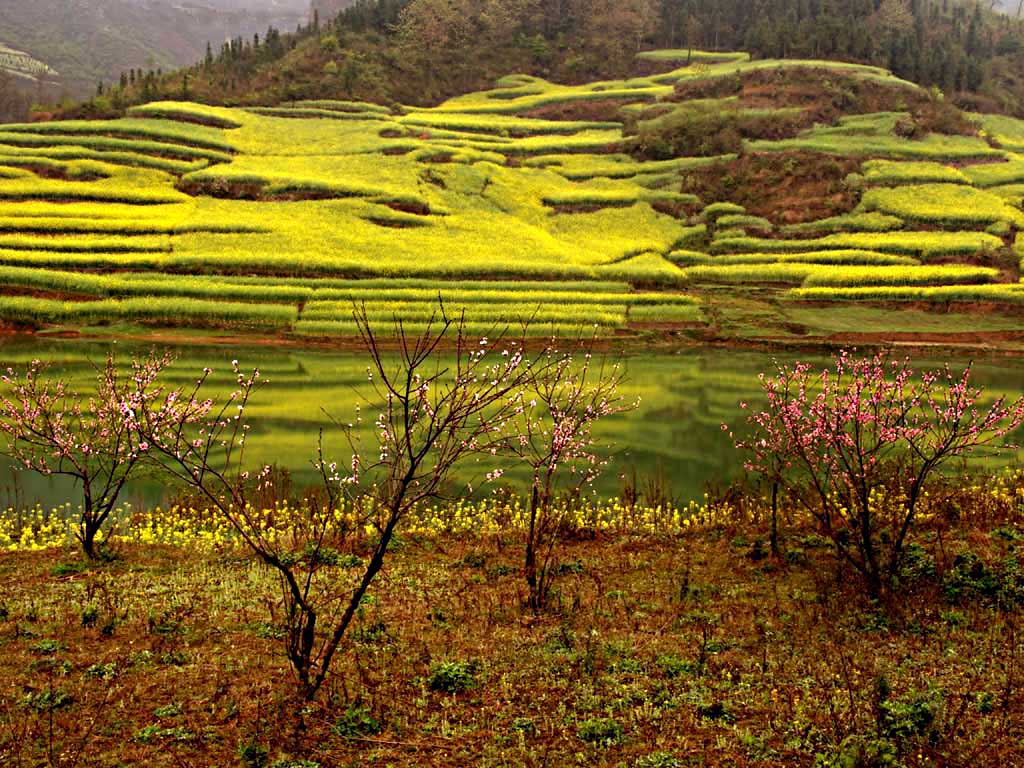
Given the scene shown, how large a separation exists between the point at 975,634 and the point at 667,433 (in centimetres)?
1417

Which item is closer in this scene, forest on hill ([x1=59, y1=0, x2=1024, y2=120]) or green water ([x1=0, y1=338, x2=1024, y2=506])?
green water ([x1=0, y1=338, x2=1024, y2=506])

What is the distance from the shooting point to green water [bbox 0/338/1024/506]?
18702mm

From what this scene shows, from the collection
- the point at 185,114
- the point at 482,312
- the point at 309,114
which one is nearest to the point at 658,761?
the point at 482,312

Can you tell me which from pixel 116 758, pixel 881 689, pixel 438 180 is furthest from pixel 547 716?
pixel 438 180

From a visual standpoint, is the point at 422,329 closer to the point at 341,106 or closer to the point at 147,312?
the point at 147,312

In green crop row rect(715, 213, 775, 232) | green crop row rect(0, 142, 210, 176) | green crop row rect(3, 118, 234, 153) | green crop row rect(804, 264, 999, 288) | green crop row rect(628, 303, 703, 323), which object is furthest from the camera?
green crop row rect(3, 118, 234, 153)

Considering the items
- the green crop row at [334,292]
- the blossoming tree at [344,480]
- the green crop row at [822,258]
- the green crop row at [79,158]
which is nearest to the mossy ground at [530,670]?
the blossoming tree at [344,480]

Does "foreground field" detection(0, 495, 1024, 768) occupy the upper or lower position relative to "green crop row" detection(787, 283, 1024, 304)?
lower

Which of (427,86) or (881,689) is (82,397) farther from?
(427,86)

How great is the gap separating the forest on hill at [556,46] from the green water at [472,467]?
45.9 metres

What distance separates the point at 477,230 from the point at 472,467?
3291 cm

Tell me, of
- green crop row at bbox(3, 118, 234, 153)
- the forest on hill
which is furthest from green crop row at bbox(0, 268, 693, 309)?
the forest on hill

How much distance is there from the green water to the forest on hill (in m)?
45.9

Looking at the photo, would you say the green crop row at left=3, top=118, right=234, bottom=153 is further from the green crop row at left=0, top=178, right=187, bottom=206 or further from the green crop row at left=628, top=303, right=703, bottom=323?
the green crop row at left=628, top=303, right=703, bottom=323
